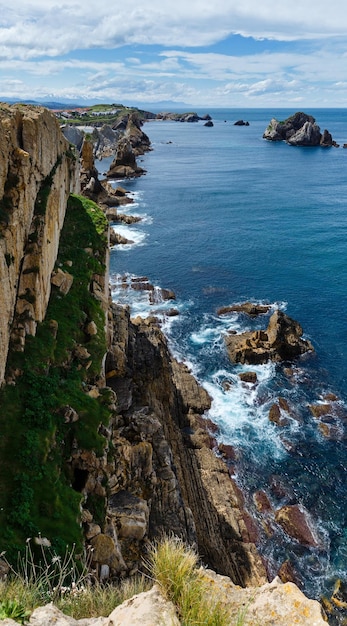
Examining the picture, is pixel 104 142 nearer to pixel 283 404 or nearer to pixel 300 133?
pixel 300 133

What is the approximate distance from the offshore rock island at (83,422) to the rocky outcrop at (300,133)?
A: 16914 centimetres

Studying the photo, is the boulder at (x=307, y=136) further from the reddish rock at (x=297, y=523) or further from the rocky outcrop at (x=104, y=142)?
the reddish rock at (x=297, y=523)

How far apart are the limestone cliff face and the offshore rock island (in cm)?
7

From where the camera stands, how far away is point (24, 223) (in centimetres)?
2188

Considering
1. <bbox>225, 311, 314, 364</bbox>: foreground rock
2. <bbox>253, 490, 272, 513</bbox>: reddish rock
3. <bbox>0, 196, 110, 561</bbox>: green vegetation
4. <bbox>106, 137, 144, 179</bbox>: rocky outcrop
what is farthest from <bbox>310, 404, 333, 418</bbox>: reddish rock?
<bbox>106, 137, 144, 179</bbox>: rocky outcrop

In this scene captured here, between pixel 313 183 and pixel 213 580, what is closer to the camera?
pixel 213 580

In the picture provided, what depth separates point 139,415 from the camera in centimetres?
2670

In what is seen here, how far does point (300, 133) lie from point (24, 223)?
183963mm

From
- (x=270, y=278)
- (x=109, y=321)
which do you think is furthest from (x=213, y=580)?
(x=270, y=278)

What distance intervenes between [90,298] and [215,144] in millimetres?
174918

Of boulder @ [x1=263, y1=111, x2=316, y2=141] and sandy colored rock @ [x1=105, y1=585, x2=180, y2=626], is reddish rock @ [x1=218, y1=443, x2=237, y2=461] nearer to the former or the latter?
sandy colored rock @ [x1=105, y1=585, x2=180, y2=626]

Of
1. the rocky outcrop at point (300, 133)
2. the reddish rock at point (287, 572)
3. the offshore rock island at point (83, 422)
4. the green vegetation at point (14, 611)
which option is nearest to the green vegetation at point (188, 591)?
the offshore rock island at point (83, 422)

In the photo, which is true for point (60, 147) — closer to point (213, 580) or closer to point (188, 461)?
point (188, 461)

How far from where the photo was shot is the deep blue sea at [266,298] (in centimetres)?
3025
